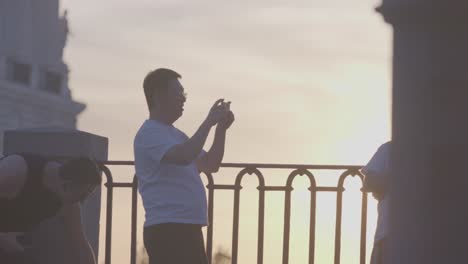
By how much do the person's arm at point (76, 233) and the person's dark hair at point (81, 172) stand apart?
52 cm

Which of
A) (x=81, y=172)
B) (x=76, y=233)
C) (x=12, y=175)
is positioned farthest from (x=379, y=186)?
(x=12, y=175)

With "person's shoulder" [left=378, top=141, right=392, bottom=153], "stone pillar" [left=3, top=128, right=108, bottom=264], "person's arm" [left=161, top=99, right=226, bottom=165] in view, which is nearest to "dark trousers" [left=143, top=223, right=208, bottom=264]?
"person's arm" [left=161, top=99, right=226, bottom=165]

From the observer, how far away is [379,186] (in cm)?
743

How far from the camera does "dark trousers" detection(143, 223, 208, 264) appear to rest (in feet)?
23.4

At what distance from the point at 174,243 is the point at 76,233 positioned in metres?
0.81

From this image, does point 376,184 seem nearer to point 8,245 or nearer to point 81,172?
point 81,172

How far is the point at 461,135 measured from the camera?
14.6 feet

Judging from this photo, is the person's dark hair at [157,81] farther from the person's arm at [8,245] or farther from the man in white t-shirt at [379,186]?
the man in white t-shirt at [379,186]

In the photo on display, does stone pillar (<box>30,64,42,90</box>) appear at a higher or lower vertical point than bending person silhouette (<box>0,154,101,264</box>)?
higher

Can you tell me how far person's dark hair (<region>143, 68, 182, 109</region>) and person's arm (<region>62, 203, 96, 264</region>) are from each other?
757 mm

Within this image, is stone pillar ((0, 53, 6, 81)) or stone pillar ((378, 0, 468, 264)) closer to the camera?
stone pillar ((378, 0, 468, 264))

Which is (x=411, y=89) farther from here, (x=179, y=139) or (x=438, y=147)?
(x=179, y=139)

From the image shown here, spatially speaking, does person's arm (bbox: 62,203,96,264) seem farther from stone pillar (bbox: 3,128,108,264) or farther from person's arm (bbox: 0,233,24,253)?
stone pillar (bbox: 3,128,108,264)

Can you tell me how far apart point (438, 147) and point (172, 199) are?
2.84 m
